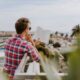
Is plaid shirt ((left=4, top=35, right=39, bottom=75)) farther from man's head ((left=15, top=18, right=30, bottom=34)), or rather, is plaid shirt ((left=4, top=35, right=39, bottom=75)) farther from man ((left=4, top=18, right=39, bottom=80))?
man's head ((left=15, top=18, right=30, bottom=34))

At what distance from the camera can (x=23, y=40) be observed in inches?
158

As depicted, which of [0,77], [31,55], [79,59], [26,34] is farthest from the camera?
[26,34]

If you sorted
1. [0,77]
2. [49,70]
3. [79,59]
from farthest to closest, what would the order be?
1. [0,77]
2. [49,70]
3. [79,59]

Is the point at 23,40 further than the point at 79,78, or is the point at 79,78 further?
the point at 23,40

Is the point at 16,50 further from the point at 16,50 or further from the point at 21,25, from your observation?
the point at 21,25

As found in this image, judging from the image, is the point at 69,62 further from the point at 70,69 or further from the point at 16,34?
the point at 16,34

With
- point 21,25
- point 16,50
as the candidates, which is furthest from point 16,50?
point 21,25

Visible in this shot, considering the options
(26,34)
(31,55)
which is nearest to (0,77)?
(31,55)

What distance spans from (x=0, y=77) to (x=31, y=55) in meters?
2.96

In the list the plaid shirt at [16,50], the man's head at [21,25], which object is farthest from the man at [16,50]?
the man's head at [21,25]

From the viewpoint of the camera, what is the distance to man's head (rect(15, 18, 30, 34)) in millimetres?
4169

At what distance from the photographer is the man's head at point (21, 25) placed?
4169 millimetres

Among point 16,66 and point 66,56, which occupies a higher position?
point 66,56

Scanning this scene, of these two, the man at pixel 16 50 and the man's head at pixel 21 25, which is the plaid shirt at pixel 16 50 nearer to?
the man at pixel 16 50
